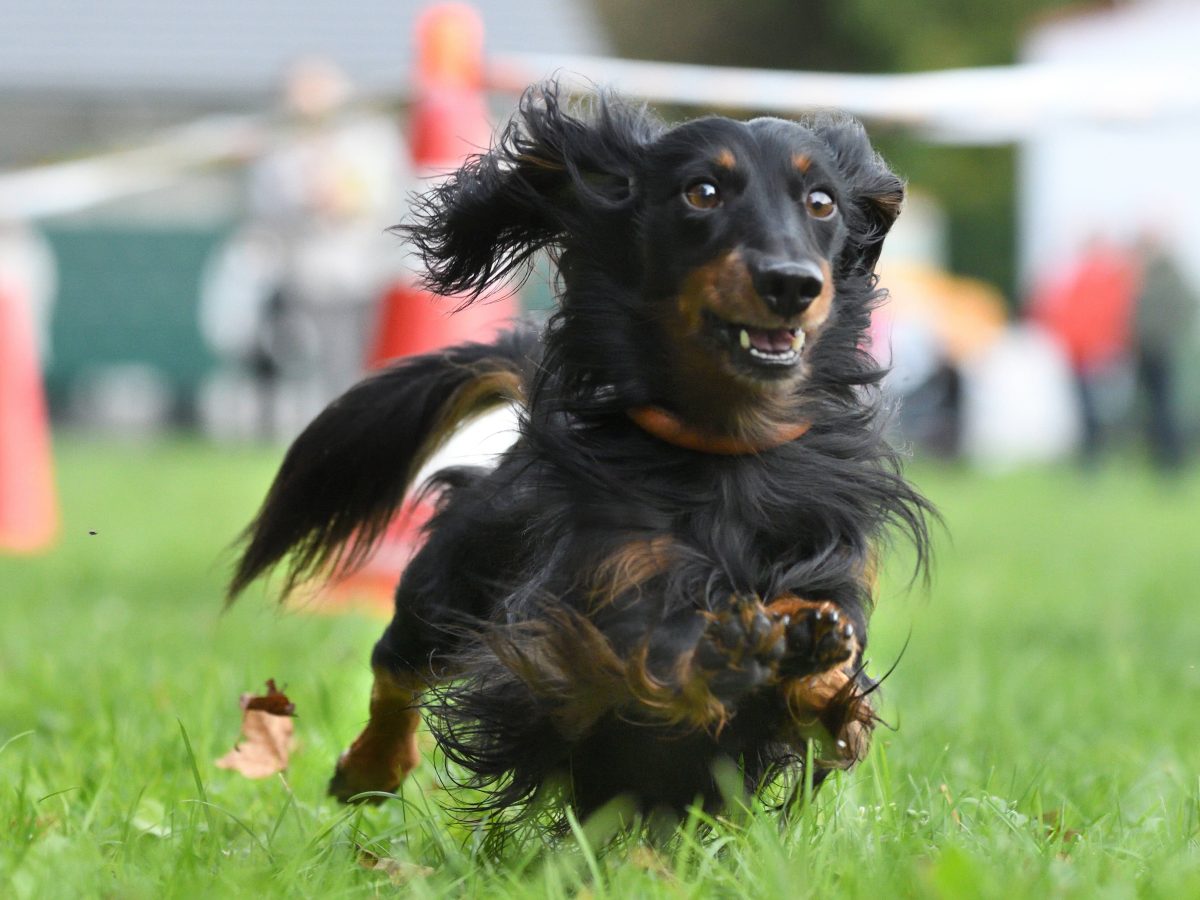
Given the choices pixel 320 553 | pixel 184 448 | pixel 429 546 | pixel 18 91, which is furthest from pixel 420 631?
pixel 18 91

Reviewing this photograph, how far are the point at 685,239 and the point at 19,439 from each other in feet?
18.8

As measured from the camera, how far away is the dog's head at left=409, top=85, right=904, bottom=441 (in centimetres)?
276

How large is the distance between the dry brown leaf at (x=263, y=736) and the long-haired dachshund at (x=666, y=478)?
0.33 m

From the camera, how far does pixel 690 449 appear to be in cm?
285

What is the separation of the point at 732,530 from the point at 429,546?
692 mm

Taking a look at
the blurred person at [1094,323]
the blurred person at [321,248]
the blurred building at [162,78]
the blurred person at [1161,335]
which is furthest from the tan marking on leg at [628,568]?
the blurred building at [162,78]

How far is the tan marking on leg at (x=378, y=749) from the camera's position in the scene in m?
3.39

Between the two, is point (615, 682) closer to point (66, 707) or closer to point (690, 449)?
point (690, 449)

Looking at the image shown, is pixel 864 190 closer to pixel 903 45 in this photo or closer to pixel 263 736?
pixel 263 736

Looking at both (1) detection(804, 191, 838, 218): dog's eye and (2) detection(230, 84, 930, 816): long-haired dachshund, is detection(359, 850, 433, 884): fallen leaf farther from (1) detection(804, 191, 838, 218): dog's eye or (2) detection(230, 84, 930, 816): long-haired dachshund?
(1) detection(804, 191, 838, 218): dog's eye

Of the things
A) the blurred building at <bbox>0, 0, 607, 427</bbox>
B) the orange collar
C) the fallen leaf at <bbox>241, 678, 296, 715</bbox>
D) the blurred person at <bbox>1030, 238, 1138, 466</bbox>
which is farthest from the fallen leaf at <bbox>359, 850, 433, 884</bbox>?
the blurred building at <bbox>0, 0, 607, 427</bbox>

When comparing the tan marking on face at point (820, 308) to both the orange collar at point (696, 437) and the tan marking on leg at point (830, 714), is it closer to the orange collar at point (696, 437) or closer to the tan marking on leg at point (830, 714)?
the orange collar at point (696, 437)

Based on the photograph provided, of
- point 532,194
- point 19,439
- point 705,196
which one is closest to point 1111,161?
point 19,439

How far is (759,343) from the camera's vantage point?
276cm
